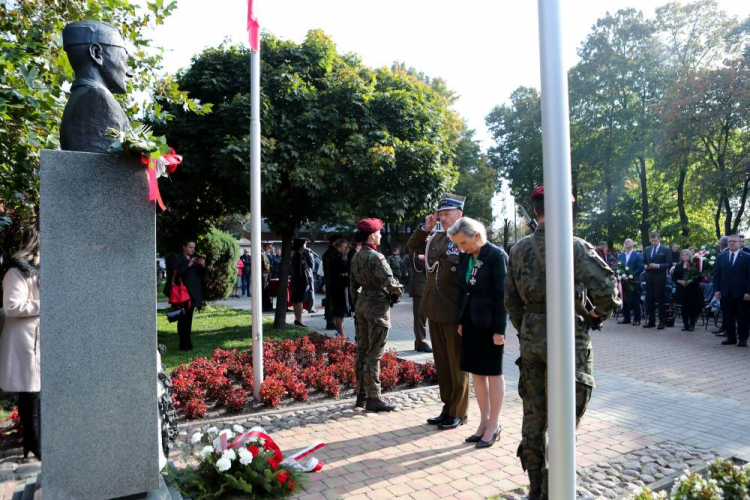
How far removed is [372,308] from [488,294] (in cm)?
157

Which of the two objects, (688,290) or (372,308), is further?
(688,290)

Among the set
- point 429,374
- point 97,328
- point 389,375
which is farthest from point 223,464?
point 429,374

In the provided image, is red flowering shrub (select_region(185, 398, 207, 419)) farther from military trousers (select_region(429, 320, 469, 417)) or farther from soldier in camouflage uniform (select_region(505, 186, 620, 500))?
soldier in camouflage uniform (select_region(505, 186, 620, 500))

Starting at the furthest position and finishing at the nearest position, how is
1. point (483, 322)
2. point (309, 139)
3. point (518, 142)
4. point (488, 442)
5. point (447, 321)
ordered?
point (518, 142)
point (309, 139)
point (447, 321)
point (488, 442)
point (483, 322)

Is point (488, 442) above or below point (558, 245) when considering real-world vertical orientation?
below

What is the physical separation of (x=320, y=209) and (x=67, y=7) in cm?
517

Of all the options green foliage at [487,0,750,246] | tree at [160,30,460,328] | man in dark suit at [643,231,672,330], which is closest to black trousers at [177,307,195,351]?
tree at [160,30,460,328]

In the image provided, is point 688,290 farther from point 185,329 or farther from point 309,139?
point 185,329

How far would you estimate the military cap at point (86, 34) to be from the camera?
338 cm

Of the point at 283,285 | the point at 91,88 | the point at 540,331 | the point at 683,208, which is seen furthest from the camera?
the point at 683,208

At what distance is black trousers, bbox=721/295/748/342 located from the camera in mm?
10047

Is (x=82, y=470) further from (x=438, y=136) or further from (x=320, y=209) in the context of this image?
(x=438, y=136)

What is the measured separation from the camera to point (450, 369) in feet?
17.6

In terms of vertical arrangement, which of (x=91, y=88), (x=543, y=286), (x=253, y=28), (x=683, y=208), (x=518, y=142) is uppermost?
(x=518, y=142)
